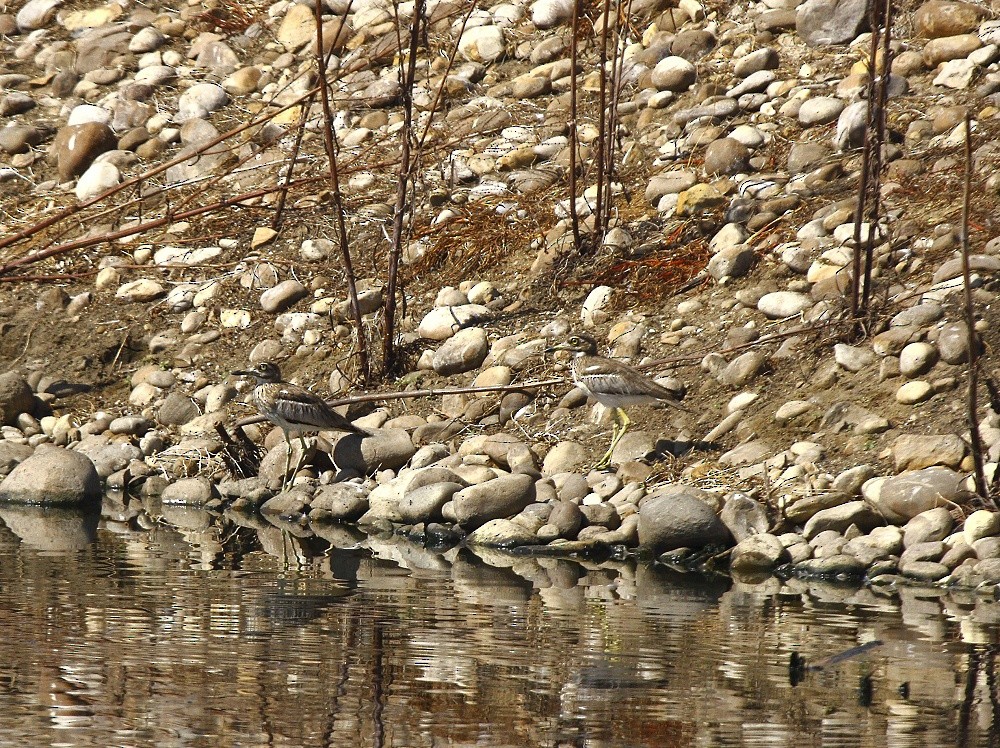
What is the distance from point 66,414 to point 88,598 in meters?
5.79

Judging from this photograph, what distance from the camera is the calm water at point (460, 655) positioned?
475 centimetres

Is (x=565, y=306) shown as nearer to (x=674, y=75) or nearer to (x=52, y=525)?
(x=674, y=75)

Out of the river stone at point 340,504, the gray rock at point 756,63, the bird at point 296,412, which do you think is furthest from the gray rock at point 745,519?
the gray rock at point 756,63

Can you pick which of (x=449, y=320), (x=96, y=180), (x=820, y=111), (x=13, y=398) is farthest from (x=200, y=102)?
(x=820, y=111)

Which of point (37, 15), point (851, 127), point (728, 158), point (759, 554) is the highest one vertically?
point (37, 15)

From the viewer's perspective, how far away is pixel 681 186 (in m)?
12.6

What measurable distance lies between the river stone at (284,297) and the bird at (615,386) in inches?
138

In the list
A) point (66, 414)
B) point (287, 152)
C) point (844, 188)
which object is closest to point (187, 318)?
point (66, 414)

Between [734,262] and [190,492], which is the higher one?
[734,262]

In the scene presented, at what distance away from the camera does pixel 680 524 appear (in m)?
8.78

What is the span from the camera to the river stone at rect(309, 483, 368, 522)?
403 inches

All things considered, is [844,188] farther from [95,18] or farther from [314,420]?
[95,18]

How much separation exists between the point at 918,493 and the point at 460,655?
3.77 meters

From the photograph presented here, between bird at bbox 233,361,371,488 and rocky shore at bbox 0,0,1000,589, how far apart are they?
22 centimetres
